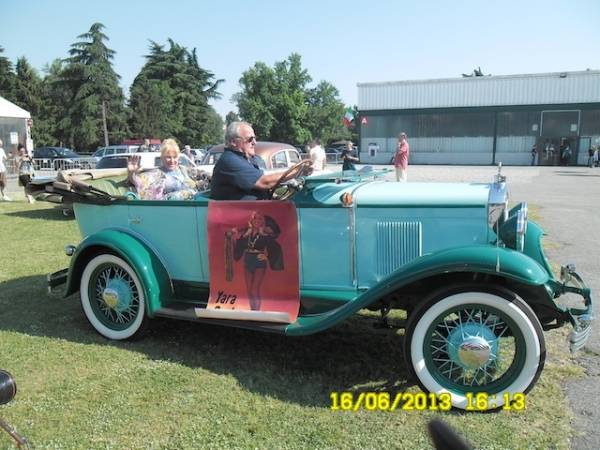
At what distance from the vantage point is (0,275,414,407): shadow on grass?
3275 mm

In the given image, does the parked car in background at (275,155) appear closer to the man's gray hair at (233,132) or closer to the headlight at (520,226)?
the man's gray hair at (233,132)

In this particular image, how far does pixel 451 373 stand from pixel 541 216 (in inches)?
322

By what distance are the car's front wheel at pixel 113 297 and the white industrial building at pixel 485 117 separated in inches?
1077

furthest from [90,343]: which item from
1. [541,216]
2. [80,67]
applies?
[80,67]

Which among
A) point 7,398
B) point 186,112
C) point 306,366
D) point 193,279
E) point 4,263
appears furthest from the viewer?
point 186,112

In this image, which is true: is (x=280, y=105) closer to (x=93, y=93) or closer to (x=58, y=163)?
(x=93, y=93)

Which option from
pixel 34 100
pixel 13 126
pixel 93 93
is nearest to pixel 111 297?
pixel 13 126

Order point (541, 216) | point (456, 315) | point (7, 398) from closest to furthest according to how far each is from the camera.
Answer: point (7, 398)
point (456, 315)
point (541, 216)

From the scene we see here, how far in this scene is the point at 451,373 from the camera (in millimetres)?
2998

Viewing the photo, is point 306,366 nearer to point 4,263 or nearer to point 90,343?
point 90,343

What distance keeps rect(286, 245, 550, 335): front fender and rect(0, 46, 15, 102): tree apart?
6088 cm

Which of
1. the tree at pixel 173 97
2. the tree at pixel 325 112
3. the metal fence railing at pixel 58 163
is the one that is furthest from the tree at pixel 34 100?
the tree at pixel 325 112

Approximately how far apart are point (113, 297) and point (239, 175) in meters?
1.49

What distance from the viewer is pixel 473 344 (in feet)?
9.25
